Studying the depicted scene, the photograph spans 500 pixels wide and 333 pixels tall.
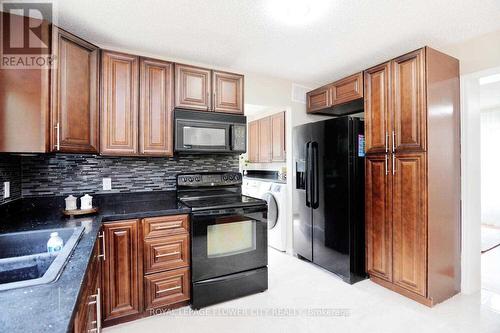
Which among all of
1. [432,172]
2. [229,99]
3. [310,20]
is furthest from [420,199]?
[229,99]

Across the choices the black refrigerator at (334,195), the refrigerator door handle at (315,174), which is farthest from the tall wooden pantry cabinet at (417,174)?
the refrigerator door handle at (315,174)

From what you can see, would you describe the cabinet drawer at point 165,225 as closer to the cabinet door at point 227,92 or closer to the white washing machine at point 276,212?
the cabinet door at point 227,92

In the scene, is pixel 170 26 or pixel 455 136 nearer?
pixel 170 26

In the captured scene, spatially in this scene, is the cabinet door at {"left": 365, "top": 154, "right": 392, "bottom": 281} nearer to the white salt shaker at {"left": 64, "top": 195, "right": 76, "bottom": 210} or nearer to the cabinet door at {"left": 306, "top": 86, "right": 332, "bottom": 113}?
the cabinet door at {"left": 306, "top": 86, "right": 332, "bottom": 113}

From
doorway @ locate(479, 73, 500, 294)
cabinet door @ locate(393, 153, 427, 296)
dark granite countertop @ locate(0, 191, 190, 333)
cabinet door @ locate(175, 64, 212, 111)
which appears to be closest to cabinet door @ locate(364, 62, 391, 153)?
cabinet door @ locate(393, 153, 427, 296)

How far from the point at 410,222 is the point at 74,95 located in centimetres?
300

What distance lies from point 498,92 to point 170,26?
478 centimetres

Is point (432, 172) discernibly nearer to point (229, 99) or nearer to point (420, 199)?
point (420, 199)

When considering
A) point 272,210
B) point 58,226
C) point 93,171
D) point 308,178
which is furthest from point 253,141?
point 58,226

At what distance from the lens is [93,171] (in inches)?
93.7

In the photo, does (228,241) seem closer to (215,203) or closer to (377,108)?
(215,203)

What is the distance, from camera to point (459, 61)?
2455mm

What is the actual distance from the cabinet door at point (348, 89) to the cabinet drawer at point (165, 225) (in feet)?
7.27

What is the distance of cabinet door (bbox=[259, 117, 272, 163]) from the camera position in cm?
431
